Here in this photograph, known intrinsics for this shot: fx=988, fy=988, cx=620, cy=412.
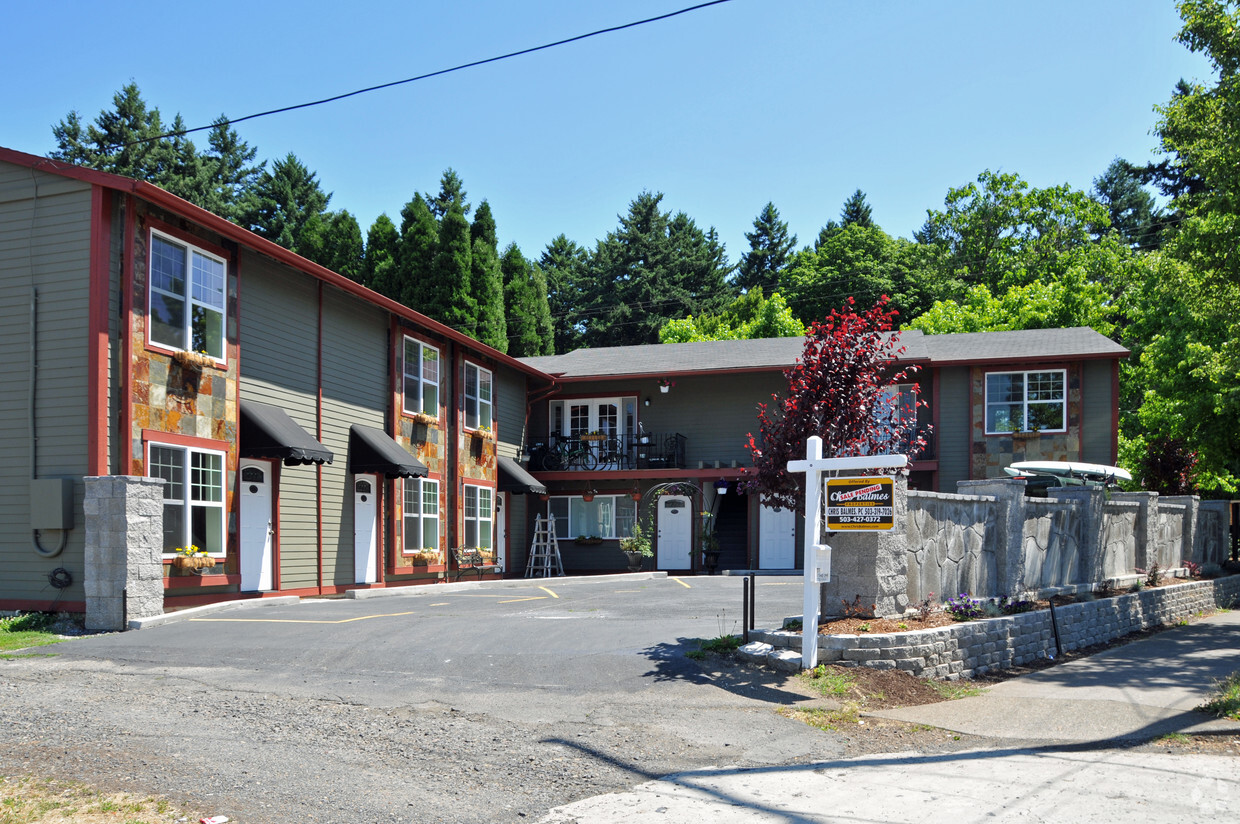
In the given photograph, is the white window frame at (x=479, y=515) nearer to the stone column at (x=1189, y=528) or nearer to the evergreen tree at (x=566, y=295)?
the stone column at (x=1189, y=528)

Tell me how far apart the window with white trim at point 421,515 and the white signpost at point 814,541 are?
12097 mm

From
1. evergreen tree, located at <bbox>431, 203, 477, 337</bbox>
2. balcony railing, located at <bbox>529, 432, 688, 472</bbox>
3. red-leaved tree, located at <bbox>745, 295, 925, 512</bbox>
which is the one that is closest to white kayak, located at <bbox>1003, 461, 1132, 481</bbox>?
red-leaved tree, located at <bbox>745, 295, 925, 512</bbox>

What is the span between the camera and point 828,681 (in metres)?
9.62

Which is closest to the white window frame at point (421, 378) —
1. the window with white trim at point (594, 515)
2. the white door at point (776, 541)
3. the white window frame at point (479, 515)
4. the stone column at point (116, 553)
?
the white window frame at point (479, 515)

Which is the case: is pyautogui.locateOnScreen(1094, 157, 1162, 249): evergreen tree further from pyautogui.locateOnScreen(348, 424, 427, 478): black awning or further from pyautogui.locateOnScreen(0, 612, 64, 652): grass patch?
pyautogui.locateOnScreen(0, 612, 64, 652): grass patch

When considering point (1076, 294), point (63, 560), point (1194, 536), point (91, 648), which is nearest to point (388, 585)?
point (63, 560)

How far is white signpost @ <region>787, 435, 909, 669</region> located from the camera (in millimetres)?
9883

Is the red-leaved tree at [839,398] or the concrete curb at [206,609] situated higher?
the red-leaved tree at [839,398]

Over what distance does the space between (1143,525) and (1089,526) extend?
2.98m

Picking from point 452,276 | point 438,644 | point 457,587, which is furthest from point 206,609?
point 452,276

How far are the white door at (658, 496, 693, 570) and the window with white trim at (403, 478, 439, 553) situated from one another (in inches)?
308

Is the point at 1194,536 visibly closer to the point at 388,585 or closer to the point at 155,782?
the point at 388,585

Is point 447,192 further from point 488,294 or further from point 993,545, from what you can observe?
point 993,545

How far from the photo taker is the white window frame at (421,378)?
823 inches
